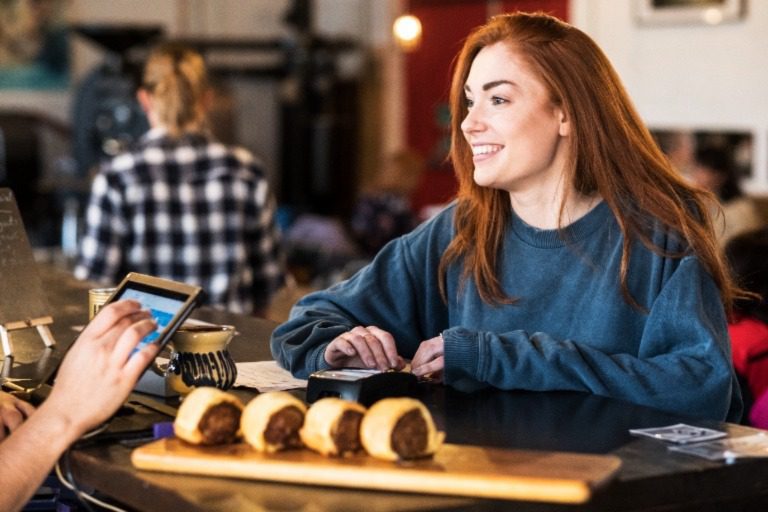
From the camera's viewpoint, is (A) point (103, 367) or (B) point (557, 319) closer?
(A) point (103, 367)

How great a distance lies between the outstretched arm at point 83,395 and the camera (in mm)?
1709

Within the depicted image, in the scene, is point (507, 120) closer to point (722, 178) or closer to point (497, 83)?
point (497, 83)

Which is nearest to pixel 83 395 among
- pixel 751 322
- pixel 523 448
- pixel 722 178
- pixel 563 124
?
pixel 523 448

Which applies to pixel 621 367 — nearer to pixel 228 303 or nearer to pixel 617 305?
pixel 617 305

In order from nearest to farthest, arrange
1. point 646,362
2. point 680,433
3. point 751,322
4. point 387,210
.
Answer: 1. point 680,433
2. point 646,362
3. point 751,322
4. point 387,210

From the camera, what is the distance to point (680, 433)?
5.99ft

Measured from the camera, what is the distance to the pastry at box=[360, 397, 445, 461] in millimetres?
1576

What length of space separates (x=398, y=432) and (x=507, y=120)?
94cm

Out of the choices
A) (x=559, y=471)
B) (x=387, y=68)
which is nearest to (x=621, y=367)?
(x=559, y=471)

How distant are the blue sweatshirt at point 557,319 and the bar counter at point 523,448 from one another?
63mm

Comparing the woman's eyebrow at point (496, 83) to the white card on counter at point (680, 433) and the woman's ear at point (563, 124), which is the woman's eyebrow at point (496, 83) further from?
the white card on counter at point (680, 433)

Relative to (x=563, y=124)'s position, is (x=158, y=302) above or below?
below

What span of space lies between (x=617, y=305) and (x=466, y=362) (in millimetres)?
321

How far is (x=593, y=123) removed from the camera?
2389 mm
